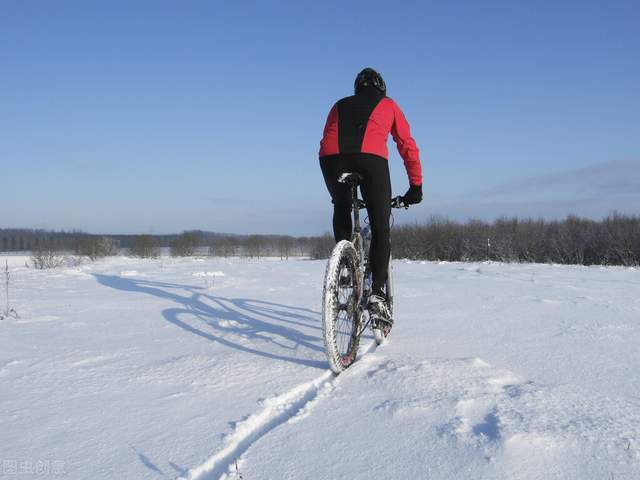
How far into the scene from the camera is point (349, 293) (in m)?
2.89

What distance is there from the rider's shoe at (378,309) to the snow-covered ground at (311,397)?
192 millimetres

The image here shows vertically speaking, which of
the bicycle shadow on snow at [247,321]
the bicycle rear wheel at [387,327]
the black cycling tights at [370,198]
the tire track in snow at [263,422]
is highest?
the black cycling tights at [370,198]

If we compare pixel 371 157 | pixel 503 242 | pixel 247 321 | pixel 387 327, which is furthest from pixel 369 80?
pixel 503 242

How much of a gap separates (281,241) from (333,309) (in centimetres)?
5762

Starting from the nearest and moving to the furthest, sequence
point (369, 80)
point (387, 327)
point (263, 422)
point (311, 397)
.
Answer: point (263, 422)
point (311, 397)
point (369, 80)
point (387, 327)

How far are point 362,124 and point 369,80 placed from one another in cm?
43

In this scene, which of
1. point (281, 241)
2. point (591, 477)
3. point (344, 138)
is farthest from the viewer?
point (281, 241)

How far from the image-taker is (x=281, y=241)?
59938 millimetres

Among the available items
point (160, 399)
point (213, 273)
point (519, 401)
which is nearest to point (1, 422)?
point (160, 399)

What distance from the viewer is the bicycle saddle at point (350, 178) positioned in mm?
2801

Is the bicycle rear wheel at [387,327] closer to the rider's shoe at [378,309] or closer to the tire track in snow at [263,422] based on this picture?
the rider's shoe at [378,309]

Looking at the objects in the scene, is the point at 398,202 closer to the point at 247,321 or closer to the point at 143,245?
the point at 247,321

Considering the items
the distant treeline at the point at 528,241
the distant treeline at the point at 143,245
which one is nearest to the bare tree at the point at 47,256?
the distant treeline at the point at 143,245

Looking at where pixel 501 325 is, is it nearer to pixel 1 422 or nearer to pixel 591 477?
pixel 591 477
